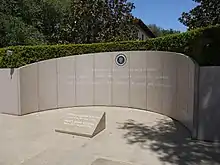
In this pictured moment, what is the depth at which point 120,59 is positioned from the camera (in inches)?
352

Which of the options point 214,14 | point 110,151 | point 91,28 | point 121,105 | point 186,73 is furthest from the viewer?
point 91,28

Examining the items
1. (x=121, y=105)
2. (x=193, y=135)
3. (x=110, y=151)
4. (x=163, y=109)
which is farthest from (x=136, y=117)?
(x=110, y=151)

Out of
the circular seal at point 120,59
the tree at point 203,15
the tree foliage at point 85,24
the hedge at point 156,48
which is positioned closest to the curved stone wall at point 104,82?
the circular seal at point 120,59

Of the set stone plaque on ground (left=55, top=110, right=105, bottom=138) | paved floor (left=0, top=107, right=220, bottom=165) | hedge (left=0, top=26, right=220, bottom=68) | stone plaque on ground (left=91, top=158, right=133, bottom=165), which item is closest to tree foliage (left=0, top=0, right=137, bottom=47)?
hedge (left=0, top=26, right=220, bottom=68)

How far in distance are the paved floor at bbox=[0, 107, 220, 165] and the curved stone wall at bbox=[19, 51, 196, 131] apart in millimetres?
1278

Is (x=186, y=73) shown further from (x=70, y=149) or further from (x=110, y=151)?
(x=70, y=149)

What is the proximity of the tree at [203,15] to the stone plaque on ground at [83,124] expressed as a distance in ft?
21.7

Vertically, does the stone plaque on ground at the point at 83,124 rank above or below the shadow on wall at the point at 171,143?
above

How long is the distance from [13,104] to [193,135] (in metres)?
5.58

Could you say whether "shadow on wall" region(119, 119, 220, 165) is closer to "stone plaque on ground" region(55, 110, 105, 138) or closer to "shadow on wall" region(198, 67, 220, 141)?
"shadow on wall" region(198, 67, 220, 141)

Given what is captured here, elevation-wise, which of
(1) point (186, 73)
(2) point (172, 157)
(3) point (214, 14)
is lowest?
(2) point (172, 157)

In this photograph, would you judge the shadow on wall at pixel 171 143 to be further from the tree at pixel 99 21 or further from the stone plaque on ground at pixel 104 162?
the tree at pixel 99 21

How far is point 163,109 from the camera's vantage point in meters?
7.83

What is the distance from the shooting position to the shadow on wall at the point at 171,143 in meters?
4.09
